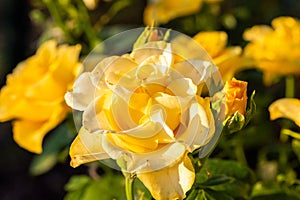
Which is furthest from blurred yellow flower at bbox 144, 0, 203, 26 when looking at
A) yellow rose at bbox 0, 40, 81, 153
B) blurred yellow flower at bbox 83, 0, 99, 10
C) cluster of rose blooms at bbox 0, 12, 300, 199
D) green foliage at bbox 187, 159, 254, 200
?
cluster of rose blooms at bbox 0, 12, 300, 199

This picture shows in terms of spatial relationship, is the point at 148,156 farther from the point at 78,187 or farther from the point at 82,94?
the point at 78,187

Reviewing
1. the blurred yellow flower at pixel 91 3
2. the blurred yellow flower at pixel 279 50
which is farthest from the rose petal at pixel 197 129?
the blurred yellow flower at pixel 91 3

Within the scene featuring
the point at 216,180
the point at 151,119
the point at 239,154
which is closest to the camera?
the point at 151,119

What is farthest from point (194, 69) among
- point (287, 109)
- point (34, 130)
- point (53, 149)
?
point (53, 149)

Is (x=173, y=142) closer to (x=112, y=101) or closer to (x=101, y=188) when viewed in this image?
(x=112, y=101)

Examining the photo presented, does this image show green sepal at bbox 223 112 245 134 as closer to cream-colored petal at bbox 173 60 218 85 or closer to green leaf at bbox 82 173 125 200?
cream-colored petal at bbox 173 60 218 85

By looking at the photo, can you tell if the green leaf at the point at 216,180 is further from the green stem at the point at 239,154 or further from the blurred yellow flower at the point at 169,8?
the blurred yellow flower at the point at 169,8
